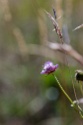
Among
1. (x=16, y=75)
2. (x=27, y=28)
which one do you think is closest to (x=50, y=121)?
(x=16, y=75)

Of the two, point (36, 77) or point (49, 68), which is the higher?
point (36, 77)

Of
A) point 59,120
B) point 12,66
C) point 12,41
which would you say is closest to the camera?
point 59,120

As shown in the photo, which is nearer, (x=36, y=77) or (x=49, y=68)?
(x=49, y=68)

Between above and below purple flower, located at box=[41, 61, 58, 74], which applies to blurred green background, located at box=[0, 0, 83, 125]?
above

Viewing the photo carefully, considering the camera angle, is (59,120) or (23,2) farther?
(23,2)

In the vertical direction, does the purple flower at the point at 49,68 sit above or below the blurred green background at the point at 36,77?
below

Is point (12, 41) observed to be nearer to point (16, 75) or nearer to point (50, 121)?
point (16, 75)

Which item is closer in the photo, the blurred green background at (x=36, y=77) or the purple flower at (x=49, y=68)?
the purple flower at (x=49, y=68)

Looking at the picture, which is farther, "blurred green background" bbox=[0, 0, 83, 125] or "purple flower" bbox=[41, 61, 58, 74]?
"blurred green background" bbox=[0, 0, 83, 125]
